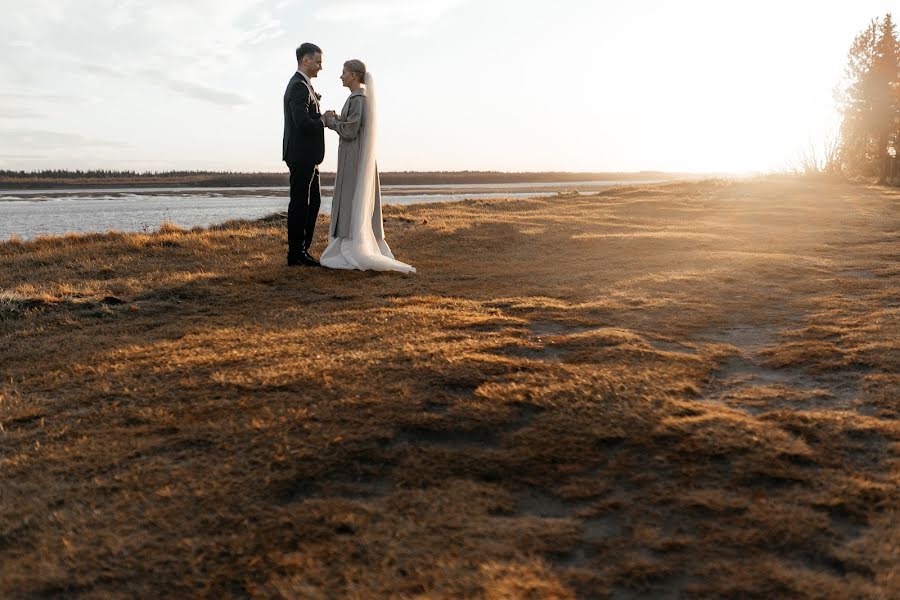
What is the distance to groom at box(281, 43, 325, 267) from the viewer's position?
8148 mm

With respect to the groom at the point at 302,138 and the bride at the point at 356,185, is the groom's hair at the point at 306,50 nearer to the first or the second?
the groom at the point at 302,138

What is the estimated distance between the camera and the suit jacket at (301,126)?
8133 millimetres

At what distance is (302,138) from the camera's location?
8.36 meters

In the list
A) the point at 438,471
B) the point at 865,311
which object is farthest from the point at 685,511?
the point at 865,311

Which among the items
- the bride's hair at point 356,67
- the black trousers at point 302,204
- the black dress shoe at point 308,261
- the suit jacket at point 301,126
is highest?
the bride's hair at point 356,67

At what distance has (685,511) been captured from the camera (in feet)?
8.54

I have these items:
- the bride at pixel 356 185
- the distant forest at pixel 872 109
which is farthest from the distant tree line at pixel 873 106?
the bride at pixel 356 185

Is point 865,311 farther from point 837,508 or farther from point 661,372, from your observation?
point 837,508

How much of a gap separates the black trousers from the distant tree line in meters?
38.1

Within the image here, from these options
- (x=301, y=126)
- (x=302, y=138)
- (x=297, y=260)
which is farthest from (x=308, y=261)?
(x=301, y=126)

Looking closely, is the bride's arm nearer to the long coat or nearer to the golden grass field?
the long coat

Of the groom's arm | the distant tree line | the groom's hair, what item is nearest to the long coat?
the groom's arm

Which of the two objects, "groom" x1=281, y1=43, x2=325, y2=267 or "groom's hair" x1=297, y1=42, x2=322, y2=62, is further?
"groom's hair" x1=297, y1=42, x2=322, y2=62

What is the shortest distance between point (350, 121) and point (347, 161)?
505mm
